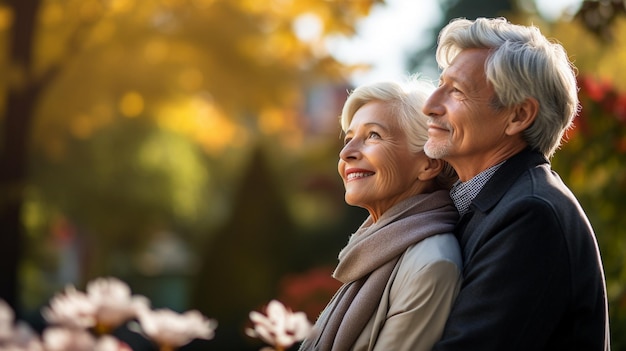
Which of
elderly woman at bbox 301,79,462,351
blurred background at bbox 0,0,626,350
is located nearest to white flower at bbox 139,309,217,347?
elderly woman at bbox 301,79,462,351

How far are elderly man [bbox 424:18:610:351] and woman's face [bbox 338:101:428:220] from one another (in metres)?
0.13

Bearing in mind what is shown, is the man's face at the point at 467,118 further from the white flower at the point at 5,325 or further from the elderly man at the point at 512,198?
the white flower at the point at 5,325

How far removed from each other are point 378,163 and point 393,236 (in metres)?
0.24

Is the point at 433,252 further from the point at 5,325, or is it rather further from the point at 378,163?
the point at 5,325

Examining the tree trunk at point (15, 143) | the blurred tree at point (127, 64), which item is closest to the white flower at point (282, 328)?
the blurred tree at point (127, 64)

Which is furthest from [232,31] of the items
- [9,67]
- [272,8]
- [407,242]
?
[407,242]

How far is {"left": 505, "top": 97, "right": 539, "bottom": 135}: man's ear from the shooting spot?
2.38 meters

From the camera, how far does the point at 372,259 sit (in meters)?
2.47

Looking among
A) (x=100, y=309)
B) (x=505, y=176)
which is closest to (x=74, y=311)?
(x=100, y=309)

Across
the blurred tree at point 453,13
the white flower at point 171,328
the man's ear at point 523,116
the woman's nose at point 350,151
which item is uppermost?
the blurred tree at point 453,13

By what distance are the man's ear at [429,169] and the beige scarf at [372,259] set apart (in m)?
0.06

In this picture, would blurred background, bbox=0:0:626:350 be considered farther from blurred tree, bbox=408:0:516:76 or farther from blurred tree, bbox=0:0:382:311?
blurred tree, bbox=408:0:516:76

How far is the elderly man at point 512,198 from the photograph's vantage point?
2158 mm

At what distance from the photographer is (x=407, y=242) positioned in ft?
7.97
